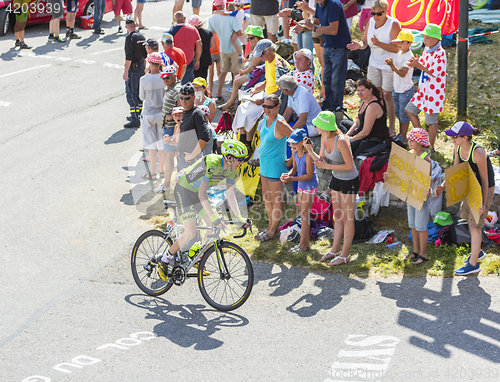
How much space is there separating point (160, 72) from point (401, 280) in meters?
5.28

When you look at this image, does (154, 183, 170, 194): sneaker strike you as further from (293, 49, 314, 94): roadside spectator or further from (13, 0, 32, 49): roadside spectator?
(13, 0, 32, 49): roadside spectator

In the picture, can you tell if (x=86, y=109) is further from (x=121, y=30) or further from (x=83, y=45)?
(x=121, y=30)

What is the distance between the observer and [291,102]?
837 centimetres

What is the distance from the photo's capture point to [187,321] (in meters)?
6.18

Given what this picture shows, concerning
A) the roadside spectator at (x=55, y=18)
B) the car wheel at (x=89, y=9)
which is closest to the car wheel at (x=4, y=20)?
the roadside spectator at (x=55, y=18)

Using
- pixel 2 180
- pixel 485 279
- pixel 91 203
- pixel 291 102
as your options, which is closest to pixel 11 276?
pixel 91 203

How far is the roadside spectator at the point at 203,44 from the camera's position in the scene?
11.7m

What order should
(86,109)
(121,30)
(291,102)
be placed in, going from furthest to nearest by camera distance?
(121,30) < (86,109) < (291,102)

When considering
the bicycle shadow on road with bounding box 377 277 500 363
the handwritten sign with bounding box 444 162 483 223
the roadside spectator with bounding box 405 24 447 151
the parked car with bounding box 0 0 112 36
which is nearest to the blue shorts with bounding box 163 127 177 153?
the roadside spectator with bounding box 405 24 447 151

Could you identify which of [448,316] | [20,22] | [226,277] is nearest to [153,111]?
[226,277]

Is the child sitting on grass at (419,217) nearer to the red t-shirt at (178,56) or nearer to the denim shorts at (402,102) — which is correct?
the denim shorts at (402,102)

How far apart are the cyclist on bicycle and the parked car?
480 inches

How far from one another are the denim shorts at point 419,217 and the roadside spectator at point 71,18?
13206mm

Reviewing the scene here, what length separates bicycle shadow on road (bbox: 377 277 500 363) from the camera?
17.8 ft
